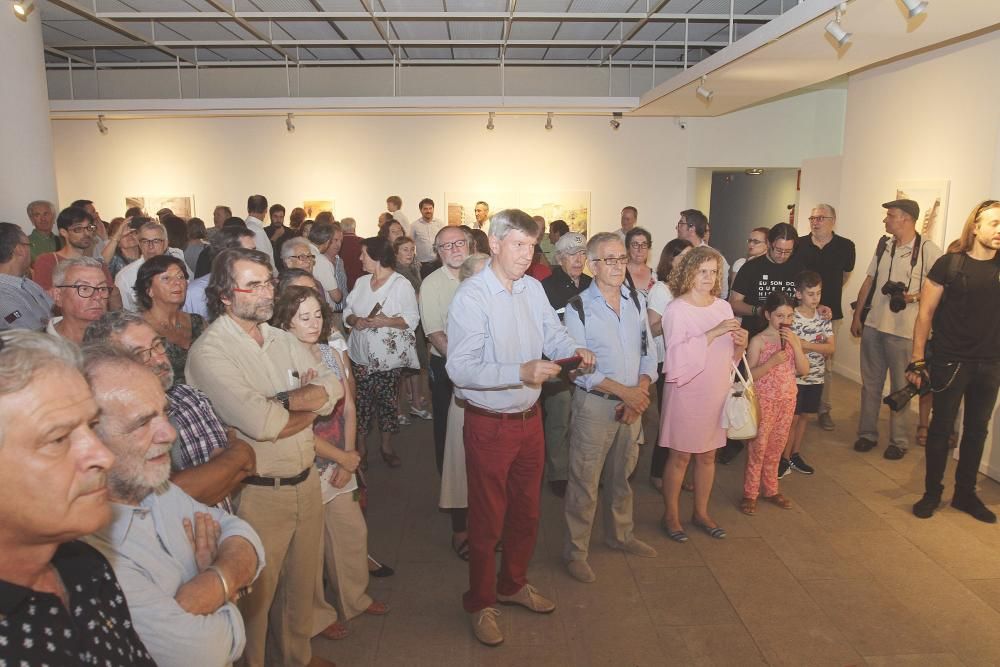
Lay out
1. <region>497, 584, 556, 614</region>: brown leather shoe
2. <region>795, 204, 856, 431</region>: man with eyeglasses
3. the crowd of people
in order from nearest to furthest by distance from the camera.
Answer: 1. the crowd of people
2. <region>497, 584, 556, 614</region>: brown leather shoe
3. <region>795, 204, 856, 431</region>: man with eyeglasses

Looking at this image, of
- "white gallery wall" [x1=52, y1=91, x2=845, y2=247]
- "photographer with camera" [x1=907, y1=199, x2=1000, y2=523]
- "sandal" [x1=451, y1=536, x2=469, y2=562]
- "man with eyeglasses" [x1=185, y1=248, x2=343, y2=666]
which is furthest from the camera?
"white gallery wall" [x1=52, y1=91, x2=845, y2=247]

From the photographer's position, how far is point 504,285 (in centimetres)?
317

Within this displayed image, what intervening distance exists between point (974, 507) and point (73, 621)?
215 inches

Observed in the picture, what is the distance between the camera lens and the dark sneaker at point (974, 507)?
459 cm

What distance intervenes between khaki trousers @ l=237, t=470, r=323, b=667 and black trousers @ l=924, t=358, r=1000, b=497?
166 inches

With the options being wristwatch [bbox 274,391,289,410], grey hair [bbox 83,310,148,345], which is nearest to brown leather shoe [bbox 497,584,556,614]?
wristwatch [bbox 274,391,289,410]

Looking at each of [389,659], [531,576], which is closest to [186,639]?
[389,659]

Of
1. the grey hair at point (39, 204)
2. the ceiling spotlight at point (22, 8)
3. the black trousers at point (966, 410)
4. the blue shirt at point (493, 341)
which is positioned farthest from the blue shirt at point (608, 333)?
the ceiling spotlight at point (22, 8)

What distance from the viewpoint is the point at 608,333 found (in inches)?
149

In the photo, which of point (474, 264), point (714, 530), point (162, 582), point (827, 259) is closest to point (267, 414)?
point (162, 582)

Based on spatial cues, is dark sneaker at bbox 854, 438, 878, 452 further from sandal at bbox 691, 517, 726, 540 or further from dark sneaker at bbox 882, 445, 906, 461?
sandal at bbox 691, 517, 726, 540

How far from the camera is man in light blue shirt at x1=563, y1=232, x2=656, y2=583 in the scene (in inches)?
148

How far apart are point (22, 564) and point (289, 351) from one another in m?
1.85

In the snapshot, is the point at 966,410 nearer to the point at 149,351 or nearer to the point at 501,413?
the point at 501,413
